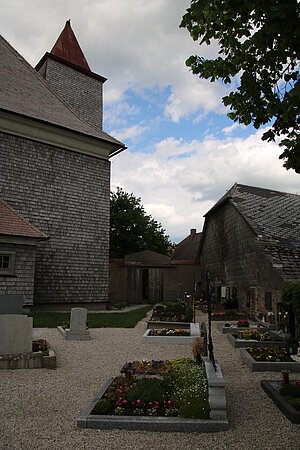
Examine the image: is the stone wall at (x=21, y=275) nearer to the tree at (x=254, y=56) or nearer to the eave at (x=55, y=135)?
the eave at (x=55, y=135)

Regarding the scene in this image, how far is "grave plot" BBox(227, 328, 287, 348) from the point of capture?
10.4 metres

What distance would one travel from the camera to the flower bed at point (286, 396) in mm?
5230

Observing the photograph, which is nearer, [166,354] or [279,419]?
[279,419]

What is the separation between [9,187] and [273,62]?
50.4ft

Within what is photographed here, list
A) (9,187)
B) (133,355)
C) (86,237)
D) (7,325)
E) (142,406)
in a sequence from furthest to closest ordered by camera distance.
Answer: (86,237) < (9,187) < (133,355) < (7,325) < (142,406)

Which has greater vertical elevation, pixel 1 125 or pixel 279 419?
pixel 1 125

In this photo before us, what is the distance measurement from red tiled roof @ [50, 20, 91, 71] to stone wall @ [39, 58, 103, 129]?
5.10ft

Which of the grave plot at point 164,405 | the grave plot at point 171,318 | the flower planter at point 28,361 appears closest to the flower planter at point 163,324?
the grave plot at point 171,318

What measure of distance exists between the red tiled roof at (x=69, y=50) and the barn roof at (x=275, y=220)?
51.2 ft

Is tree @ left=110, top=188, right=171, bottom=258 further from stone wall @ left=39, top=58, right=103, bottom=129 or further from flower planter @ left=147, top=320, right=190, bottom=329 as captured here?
flower planter @ left=147, top=320, right=190, bottom=329

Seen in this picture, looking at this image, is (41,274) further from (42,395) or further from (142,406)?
(142,406)

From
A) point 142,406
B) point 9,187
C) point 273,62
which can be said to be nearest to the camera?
point 142,406

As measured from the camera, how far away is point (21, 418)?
17.1 feet

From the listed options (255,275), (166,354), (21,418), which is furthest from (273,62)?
(255,275)
